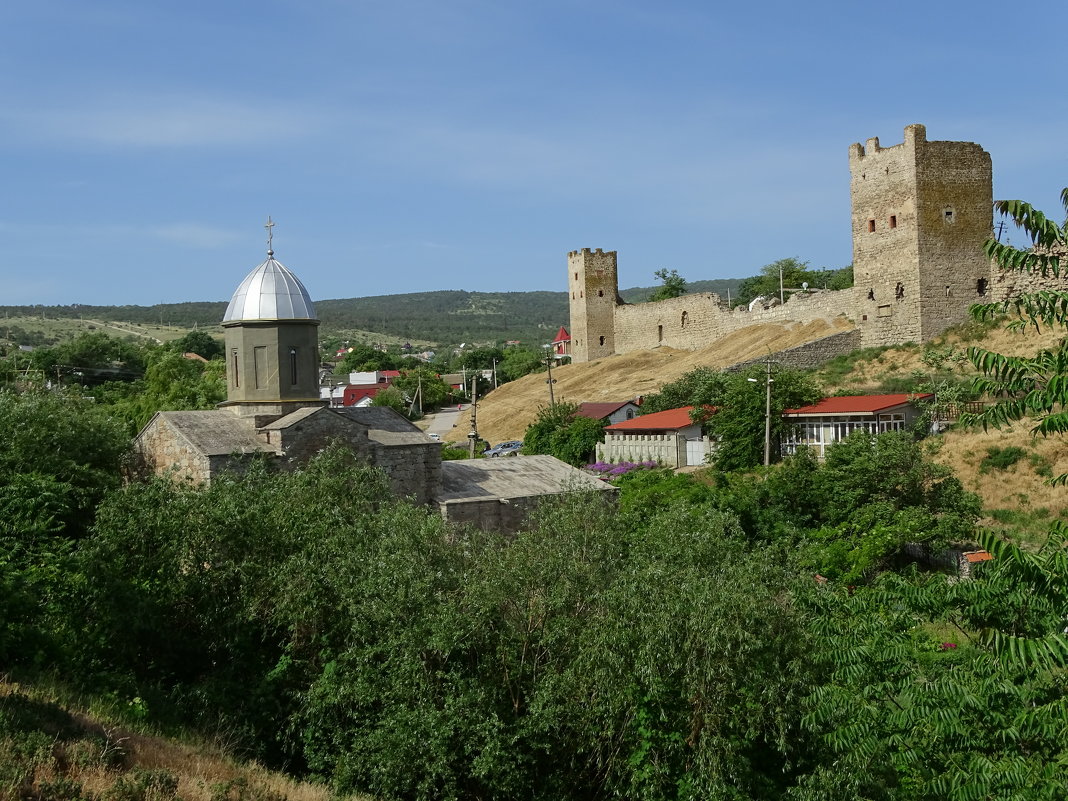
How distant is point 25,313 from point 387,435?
171 m

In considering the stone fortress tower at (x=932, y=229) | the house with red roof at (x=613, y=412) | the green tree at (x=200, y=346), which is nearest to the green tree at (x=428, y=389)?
the house with red roof at (x=613, y=412)

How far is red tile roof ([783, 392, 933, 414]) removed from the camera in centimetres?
2883

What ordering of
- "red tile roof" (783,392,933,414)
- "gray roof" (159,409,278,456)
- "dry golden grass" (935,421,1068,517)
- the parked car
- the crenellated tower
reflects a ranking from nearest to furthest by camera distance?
1. "gray roof" (159,409,278,456)
2. "dry golden grass" (935,421,1068,517)
3. "red tile roof" (783,392,933,414)
4. the parked car
5. the crenellated tower

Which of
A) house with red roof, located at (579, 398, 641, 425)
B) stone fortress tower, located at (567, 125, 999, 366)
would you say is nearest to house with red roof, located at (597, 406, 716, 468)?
house with red roof, located at (579, 398, 641, 425)

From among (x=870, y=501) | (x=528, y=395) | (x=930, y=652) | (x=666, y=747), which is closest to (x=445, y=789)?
(x=666, y=747)

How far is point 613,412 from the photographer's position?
39.5m

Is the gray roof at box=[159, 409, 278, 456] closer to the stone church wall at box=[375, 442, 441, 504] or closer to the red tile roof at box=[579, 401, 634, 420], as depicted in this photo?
the stone church wall at box=[375, 442, 441, 504]

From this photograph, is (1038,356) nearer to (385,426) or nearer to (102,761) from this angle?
(102,761)

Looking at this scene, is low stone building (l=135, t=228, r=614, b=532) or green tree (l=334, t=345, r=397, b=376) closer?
low stone building (l=135, t=228, r=614, b=532)

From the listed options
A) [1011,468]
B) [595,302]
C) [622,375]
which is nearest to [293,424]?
[1011,468]

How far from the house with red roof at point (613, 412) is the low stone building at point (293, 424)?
18466mm

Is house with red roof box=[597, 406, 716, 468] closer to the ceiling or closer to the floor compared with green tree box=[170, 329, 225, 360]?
closer to the floor

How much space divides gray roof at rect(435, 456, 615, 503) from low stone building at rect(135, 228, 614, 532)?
4 cm

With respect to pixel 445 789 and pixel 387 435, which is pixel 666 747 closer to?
pixel 445 789
